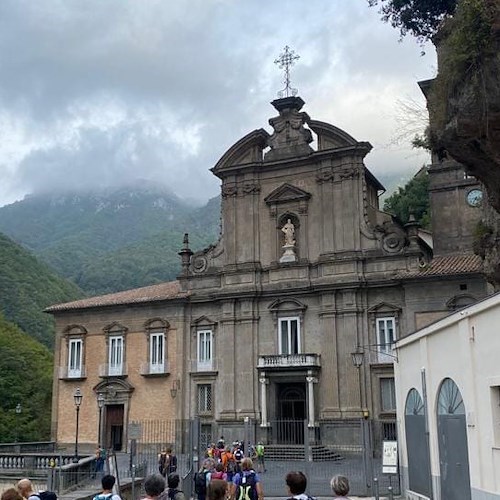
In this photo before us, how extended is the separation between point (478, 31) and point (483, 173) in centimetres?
407

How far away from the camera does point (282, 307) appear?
117ft

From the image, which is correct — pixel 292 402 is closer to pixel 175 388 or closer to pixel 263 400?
pixel 263 400

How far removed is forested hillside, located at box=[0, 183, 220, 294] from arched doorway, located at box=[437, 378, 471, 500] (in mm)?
78093

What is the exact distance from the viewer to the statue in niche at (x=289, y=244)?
3600cm

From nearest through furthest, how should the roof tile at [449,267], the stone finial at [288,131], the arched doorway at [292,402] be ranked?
the roof tile at [449,267] < the arched doorway at [292,402] < the stone finial at [288,131]

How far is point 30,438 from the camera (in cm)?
5622

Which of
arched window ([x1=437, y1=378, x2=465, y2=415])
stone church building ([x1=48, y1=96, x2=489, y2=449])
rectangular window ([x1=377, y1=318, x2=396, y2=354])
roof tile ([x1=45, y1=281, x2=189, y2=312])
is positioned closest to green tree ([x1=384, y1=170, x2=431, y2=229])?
stone church building ([x1=48, y1=96, x2=489, y2=449])

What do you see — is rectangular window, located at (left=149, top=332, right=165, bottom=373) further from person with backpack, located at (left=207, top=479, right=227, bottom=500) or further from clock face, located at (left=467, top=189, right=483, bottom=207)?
person with backpack, located at (left=207, top=479, right=227, bottom=500)

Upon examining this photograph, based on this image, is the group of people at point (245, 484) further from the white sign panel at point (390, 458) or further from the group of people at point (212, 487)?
the white sign panel at point (390, 458)

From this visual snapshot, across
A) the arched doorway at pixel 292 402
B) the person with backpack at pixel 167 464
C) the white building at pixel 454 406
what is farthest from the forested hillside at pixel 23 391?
the white building at pixel 454 406

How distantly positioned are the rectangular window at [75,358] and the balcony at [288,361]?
1140cm

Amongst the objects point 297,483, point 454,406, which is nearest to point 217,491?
point 297,483

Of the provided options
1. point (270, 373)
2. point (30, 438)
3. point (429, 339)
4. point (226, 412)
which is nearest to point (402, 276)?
point (270, 373)

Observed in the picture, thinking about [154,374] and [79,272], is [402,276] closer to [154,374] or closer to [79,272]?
[154,374]
